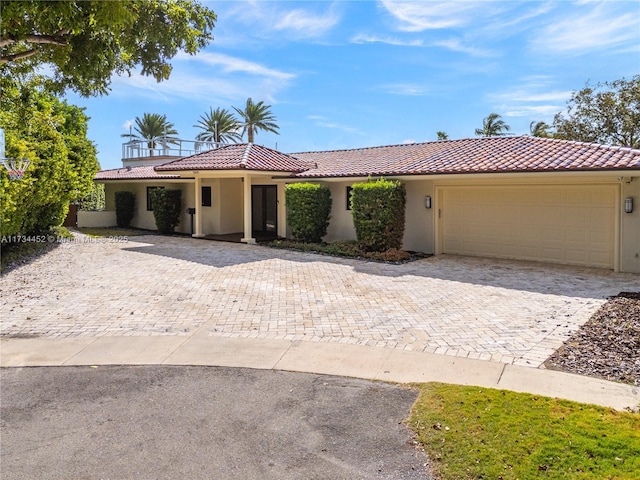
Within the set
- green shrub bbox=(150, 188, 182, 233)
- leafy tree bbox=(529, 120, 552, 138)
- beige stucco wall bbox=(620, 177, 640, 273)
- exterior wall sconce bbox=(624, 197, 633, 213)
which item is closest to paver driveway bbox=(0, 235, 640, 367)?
beige stucco wall bbox=(620, 177, 640, 273)

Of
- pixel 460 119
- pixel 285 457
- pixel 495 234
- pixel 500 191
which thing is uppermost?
pixel 460 119

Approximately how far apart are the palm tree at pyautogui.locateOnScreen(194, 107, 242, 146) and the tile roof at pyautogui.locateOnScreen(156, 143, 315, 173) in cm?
3020

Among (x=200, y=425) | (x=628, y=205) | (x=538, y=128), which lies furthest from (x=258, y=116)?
(x=200, y=425)

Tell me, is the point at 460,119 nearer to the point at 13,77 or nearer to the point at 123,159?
the point at 123,159

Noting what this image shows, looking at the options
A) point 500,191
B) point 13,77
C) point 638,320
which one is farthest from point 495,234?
point 13,77

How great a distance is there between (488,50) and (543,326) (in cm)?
1171

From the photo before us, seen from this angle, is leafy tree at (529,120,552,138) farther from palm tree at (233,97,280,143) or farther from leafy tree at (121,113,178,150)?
leafy tree at (121,113,178,150)

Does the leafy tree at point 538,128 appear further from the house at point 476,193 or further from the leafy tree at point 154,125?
the leafy tree at point 154,125

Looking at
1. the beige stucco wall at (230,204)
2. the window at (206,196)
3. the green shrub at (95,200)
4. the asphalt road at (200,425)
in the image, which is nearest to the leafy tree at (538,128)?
the beige stucco wall at (230,204)

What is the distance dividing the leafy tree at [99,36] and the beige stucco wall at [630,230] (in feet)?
37.3

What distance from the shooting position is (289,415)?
4781 mm

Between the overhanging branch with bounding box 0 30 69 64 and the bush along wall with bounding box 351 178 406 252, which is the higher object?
the overhanging branch with bounding box 0 30 69 64

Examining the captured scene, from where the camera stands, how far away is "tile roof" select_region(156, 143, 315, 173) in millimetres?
18594

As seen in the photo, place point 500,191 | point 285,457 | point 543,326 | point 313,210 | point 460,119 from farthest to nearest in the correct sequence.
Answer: point 460,119
point 313,210
point 500,191
point 543,326
point 285,457
